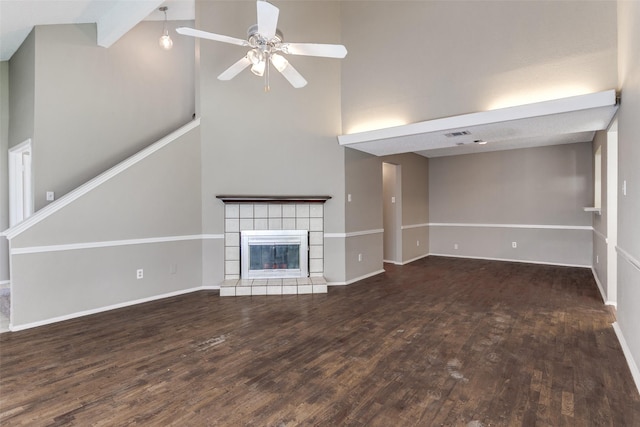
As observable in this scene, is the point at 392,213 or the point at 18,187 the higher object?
the point at 18,187

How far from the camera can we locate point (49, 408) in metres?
1.90

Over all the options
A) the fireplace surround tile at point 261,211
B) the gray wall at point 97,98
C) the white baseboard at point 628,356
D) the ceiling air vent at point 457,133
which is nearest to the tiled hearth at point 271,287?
the fireplace surround tile at point 261,211

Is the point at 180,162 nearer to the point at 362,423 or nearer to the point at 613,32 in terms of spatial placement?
the point at 362,423

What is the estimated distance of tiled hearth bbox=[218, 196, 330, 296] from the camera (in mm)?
4379

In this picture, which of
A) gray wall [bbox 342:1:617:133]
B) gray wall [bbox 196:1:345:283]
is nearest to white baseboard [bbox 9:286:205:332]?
gray wall [bbox 196:1:345:283]

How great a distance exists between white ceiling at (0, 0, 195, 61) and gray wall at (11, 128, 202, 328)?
1496 mm

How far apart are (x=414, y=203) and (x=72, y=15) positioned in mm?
6545

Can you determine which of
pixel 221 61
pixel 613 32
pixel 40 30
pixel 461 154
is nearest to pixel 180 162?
pixel 221 61

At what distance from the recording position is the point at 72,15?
12.9 feet

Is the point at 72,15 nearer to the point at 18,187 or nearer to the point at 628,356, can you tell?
the point at 18,187

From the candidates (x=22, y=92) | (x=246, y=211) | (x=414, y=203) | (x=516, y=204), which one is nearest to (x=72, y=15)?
(x=22, y=92)

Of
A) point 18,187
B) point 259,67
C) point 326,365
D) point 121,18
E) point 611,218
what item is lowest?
point 326,365

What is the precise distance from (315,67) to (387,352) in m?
4.06

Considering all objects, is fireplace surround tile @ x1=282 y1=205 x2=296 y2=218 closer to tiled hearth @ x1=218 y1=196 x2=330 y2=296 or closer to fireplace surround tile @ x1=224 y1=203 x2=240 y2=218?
tiled hearth @ x1=218 y1=196 x2=330 y2=296
